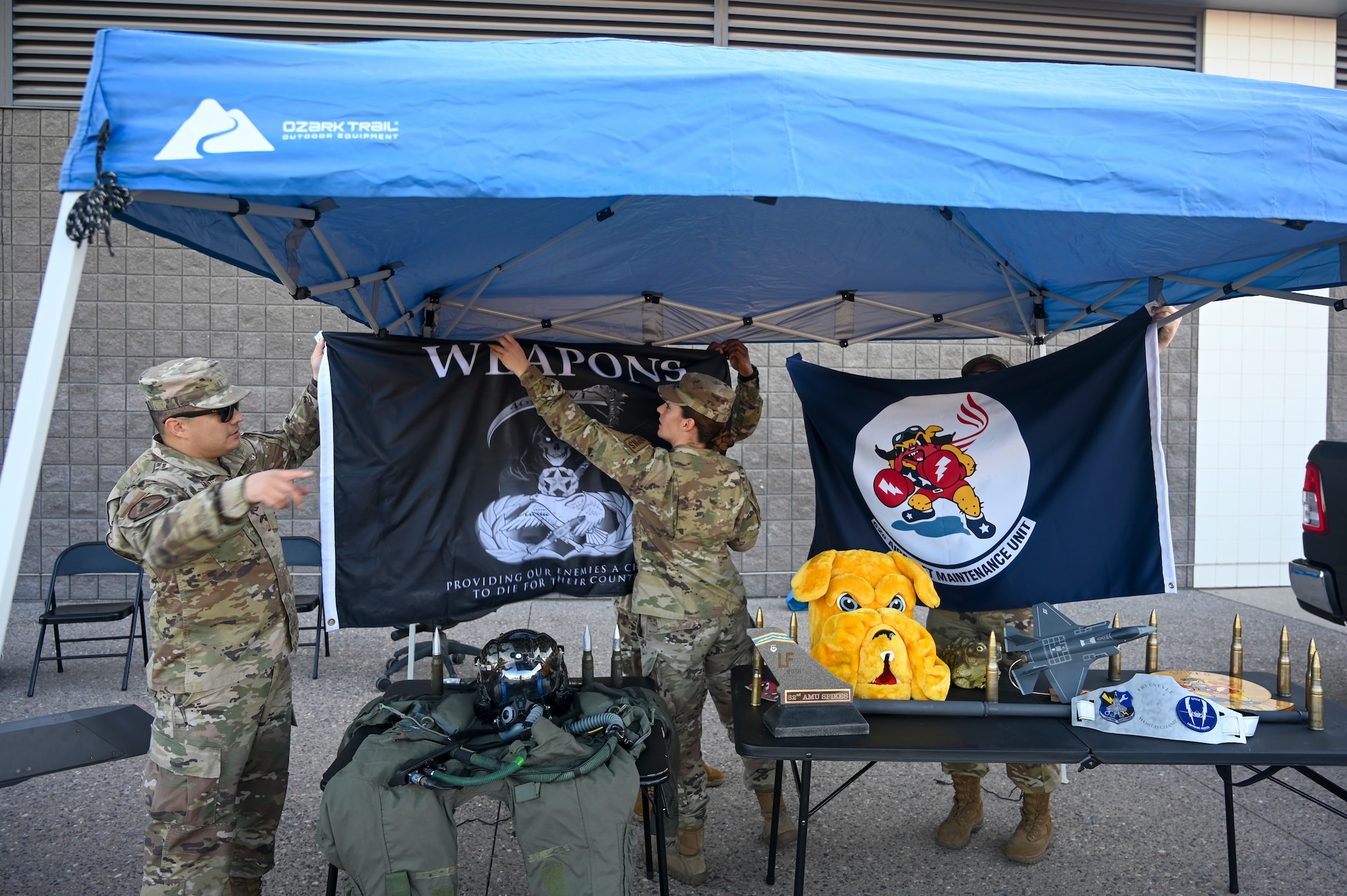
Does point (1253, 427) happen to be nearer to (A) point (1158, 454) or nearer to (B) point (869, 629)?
(A) point (1158, 454)

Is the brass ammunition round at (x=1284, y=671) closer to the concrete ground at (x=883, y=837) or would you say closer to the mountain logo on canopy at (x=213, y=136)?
the concrete ground at (x=883, y=837)

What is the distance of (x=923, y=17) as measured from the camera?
24.4 ft

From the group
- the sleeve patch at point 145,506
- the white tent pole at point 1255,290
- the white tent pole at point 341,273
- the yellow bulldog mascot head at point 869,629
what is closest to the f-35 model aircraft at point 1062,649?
the yellow bulldog mascot head at point 869,629

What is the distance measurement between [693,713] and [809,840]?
30.1 inches

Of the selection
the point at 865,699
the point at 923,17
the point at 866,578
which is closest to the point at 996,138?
the point at 866,578

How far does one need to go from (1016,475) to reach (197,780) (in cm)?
327

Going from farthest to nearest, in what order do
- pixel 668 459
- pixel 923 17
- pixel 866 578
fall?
pixel 923 17 → pixel 668 459 → pixel 866 578

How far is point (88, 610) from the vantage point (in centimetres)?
522

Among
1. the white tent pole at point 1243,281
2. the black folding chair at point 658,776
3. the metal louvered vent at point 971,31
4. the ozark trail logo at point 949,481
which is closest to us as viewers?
the black folding chair at point 658,776

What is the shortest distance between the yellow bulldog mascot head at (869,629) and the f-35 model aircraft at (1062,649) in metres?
0.28

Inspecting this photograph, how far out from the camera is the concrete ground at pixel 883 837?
10.2 feet

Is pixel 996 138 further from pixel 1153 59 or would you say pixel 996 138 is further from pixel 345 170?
pixel 1153 59

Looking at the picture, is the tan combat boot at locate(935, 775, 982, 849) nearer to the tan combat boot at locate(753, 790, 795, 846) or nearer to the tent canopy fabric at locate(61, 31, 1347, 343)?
the tan combat boot at locate(753, 790, 795, 846)

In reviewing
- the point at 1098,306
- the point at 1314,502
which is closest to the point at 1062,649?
the point at 1098,306
